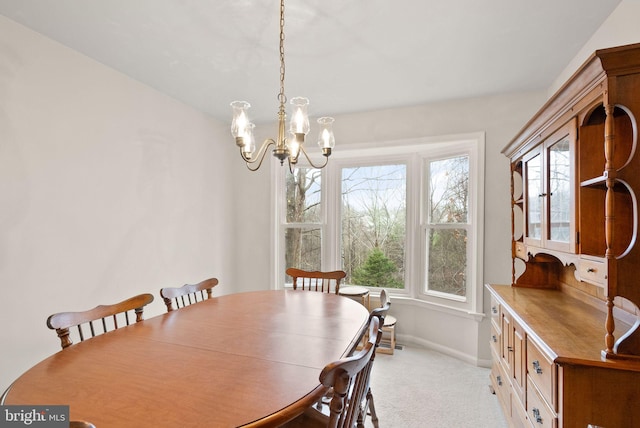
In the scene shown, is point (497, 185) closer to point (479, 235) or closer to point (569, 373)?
point (479, 235)

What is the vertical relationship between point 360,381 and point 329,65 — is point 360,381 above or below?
below

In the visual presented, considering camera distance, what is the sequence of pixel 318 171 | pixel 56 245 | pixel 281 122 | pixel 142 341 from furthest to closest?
pixel 318 171
pixel 56 245
pixel 281 122
pixel 142 341

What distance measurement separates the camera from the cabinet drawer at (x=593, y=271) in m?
1.23

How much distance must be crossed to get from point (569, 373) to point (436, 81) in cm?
234

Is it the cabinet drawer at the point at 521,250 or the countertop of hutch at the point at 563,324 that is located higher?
the cabinet drawer at the point at 521,250

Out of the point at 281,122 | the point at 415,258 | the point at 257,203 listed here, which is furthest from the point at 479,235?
the point at 257,203

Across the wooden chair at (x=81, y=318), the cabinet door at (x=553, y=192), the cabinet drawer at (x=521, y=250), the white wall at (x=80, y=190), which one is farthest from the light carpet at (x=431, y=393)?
the white wall at (x=80, y=190)

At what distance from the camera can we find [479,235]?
304 cm

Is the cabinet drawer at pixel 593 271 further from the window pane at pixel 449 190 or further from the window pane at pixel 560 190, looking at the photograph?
the window pane at pixel 449 190

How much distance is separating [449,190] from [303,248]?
1.85m

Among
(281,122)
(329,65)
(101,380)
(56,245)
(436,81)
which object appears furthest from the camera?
(436,81)

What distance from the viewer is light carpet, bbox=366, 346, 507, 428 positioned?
218 centimetres

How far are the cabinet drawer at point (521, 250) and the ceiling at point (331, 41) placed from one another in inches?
54.9

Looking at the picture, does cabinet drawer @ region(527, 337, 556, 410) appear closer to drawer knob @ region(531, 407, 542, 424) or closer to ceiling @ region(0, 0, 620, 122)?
drawer knob @ region(531, 407, 542, 424)
